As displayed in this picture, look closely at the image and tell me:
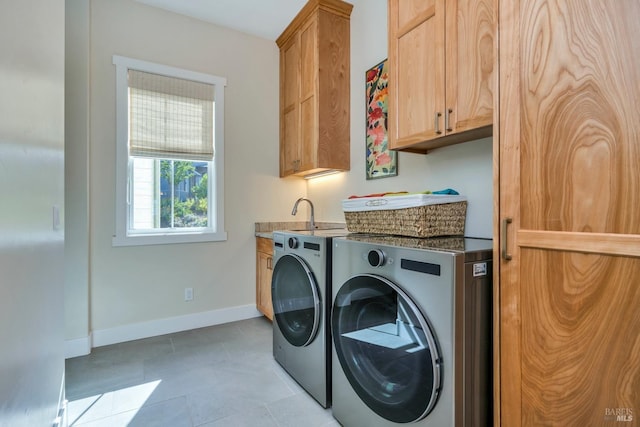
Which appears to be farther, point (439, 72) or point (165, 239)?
point (165, 239)

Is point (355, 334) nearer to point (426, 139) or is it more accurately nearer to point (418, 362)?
point (418, 362)

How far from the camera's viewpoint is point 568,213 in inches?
36.1

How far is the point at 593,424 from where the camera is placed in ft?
2.86

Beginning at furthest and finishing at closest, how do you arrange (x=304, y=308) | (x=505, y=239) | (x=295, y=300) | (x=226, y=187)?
(x=226, y=187) < (x=295, y=300) < (x=304, y=308) < (x=505, y=239)

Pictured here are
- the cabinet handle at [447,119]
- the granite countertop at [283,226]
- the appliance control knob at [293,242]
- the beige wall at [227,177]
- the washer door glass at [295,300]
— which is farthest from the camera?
the granite countertop at [283,226]

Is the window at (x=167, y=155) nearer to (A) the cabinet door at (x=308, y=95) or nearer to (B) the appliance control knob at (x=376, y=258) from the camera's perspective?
(A) the cabinet door at (x=308, y=95)

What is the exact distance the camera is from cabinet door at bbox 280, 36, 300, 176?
3.02 metres

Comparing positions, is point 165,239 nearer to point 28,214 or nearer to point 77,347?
point 77,347

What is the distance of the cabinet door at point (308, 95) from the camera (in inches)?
107

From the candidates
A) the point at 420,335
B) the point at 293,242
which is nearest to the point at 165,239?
the point at 293,242

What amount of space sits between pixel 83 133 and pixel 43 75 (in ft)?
5.00

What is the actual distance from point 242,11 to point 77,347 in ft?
10.3

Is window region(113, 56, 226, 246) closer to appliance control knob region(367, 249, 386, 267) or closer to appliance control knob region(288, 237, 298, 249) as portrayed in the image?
appliance control knob region(288, 237, 298, 249)

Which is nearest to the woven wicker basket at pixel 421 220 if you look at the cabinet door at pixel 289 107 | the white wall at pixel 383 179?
the white wall at pixel 383 179
